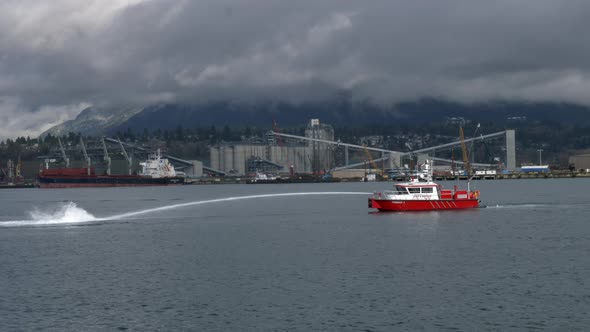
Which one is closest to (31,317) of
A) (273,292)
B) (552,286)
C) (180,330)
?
(180,330)

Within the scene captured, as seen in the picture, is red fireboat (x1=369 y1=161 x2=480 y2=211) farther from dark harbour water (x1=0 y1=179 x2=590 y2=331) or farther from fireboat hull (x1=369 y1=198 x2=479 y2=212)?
dark harbour water (x1=0 y1=179 x2=590 y2=331)

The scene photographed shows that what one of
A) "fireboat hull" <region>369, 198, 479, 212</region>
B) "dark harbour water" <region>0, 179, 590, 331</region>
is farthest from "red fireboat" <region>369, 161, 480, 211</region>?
"dark harbour water" <region>0, 179, 590, 331</region>

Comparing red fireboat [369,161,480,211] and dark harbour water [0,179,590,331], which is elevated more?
red fireboat [369,161,480,211]

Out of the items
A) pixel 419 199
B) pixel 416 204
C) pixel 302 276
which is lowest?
pixel 302 276

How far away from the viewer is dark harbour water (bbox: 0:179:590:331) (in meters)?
41.4

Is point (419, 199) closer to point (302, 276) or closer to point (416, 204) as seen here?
point (416, 204)

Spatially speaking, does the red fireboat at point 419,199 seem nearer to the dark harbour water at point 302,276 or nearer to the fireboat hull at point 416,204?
the fireboat hull at point 416,204

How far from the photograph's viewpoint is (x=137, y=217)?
111250 mm

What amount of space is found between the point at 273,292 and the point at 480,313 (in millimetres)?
13546

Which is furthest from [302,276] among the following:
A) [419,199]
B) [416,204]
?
[419,199]

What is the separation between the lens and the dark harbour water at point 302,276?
41.4m

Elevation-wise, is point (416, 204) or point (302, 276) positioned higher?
point (416, 204)

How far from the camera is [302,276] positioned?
53781mm

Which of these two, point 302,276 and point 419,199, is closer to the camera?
point 302,276
